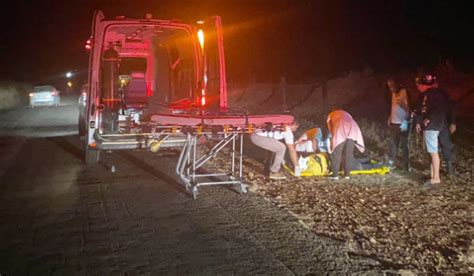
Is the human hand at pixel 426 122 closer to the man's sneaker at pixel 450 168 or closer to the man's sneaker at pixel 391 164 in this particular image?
the man's sneaker at pixel 450 168

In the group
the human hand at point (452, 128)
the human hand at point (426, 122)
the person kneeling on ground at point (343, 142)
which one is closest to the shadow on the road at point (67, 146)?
the person kneeling on ground at point (343, 142)

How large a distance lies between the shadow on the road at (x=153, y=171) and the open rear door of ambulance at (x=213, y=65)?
60.6 inches

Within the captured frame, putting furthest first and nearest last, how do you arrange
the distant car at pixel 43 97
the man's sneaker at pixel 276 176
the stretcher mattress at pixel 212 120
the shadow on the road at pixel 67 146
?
1. the distant car at pixel 43 97
2. the shadow on the road at pixel 67 146
3. the man's sneaker at pixel 276 176
4. the stretcher mattress at pixel 212 120

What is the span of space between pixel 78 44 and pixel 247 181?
5661 cm

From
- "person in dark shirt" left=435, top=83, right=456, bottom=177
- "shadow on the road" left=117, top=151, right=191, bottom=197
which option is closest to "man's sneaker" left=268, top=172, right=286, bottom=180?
"shadow on the road" left=117, top=151, right=191, bottom=197

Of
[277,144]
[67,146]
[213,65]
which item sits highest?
[213,65]

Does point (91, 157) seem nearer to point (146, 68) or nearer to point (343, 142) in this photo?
point (146, 68)

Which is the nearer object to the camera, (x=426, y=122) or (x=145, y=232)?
(x=145, y=232)

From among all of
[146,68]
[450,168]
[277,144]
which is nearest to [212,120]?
[277,144]

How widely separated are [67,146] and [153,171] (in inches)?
193

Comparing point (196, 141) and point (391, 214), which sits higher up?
point (196, 141)

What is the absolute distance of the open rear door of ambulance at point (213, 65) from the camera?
33.2ft

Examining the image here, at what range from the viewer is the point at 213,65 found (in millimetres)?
10438

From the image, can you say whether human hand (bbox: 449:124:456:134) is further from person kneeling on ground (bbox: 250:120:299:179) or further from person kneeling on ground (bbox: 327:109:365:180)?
person kneeling on ground (bbox: 250:120:299:179)
